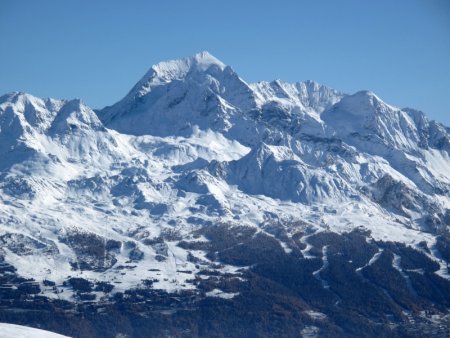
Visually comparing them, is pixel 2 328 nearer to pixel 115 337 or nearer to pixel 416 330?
pixel 115 337

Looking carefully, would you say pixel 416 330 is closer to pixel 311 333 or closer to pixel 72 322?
pixel 311 333

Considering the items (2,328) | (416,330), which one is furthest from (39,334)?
(416,330)

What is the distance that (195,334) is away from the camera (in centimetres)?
18775

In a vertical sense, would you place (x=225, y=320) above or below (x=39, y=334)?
above

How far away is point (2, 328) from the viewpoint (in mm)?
89938

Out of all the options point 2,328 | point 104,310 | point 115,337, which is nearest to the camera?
point 2,328

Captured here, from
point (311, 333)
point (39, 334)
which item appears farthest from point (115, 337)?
point (39, 334)

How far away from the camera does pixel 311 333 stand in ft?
630

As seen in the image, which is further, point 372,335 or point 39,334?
point 372,335

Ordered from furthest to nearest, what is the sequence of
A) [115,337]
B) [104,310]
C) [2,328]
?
[104,310], [115,337], [2,328]

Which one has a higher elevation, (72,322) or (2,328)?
(72,322)

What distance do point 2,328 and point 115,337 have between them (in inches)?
3810

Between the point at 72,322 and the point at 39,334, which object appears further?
the point at 72,322

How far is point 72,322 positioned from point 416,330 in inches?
2759
